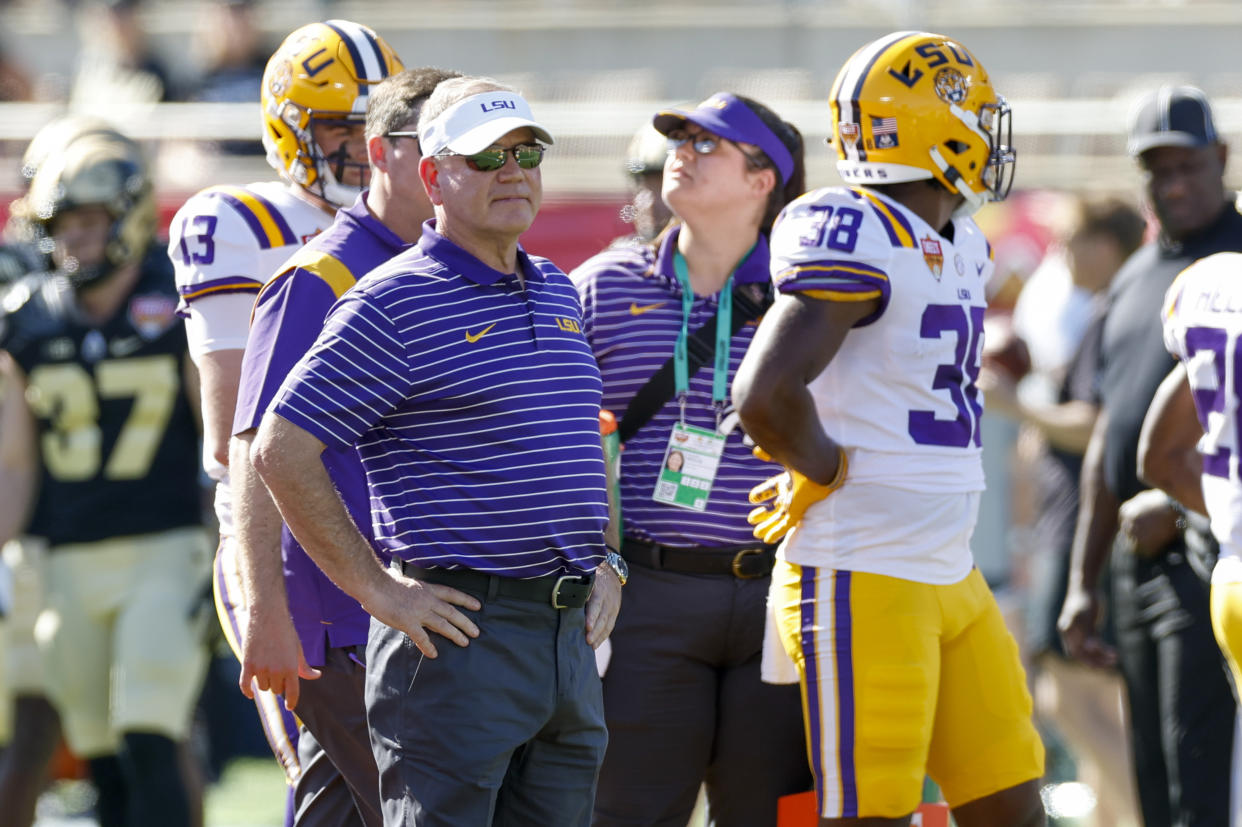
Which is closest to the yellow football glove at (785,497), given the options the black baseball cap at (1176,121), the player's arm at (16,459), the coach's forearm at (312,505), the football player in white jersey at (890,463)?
the football player in white jersey at (890,463)

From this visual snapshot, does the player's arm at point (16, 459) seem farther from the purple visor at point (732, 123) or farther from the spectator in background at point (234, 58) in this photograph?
the spectator in background at point (234, 58)

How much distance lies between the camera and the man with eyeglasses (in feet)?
9.28

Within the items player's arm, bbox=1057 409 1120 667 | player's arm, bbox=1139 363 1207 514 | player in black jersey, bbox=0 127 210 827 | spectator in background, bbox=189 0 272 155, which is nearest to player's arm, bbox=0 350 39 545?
player in black jersey, bbox=0 127 210 827

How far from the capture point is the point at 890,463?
3.37 meters

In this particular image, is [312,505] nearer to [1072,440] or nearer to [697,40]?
[1072,440]

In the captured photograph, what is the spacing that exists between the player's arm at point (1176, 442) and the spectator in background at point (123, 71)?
25.7 feet

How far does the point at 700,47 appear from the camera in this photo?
14297 mm

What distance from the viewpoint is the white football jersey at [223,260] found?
3.54 metres

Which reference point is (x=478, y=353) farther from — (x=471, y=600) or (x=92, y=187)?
(x=92, y=187)

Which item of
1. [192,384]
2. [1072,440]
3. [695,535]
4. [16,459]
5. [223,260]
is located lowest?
[1072,440]

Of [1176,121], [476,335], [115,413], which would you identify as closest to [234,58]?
[115,413]

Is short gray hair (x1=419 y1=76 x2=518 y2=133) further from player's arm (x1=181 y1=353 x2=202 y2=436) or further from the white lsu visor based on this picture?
player's arm (x1=181 y1=353 x2=202 y2=436)

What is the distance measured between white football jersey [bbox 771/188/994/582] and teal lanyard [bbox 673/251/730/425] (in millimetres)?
451

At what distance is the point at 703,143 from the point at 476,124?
→ 3.54 ft
